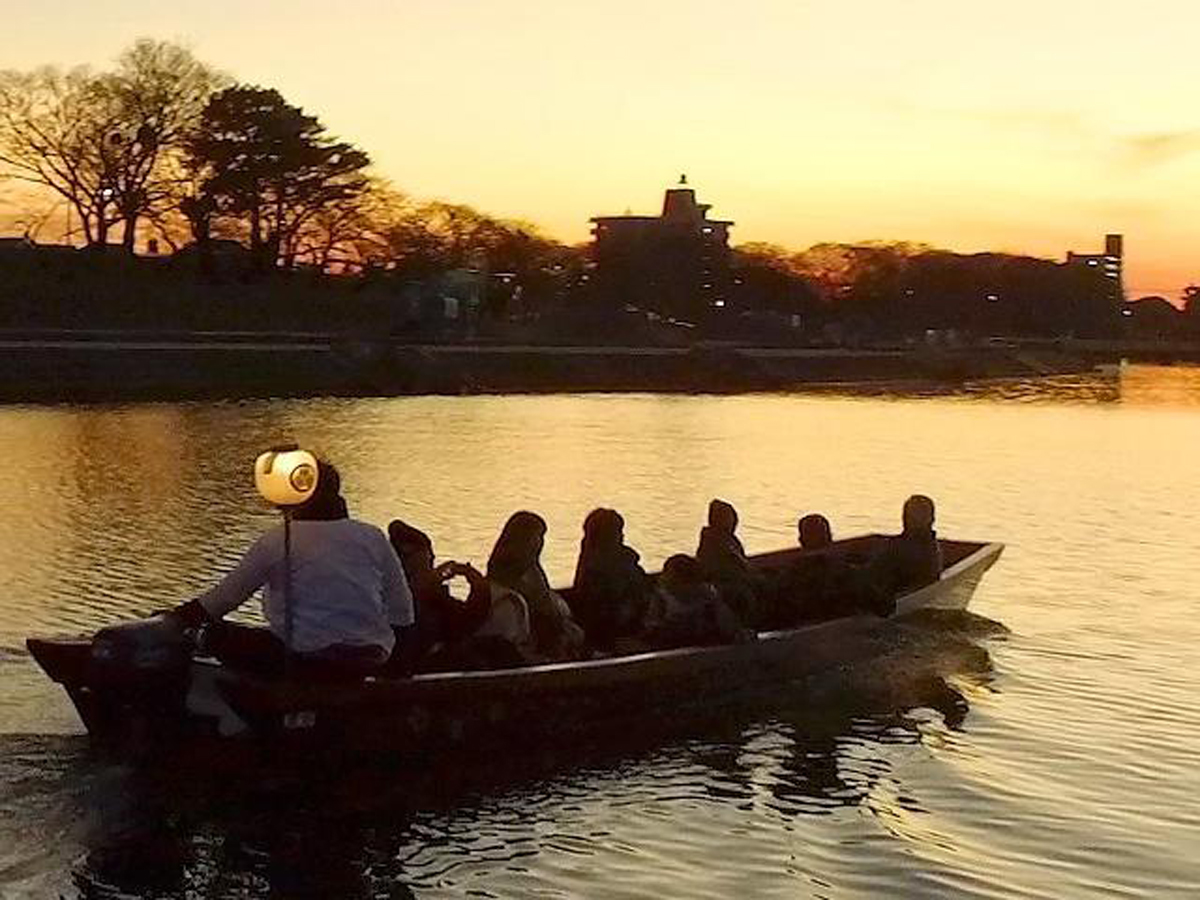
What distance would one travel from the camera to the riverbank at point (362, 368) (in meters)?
73.4

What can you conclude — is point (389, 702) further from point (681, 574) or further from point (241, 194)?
point (241, 194)

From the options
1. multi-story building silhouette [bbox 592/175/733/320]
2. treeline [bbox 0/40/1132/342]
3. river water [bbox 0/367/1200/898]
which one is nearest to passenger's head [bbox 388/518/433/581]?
river water [bbox 0/367/1200/898]

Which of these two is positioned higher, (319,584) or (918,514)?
(319,584)

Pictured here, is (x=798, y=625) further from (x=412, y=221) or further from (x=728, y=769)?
(x=412, y=221)

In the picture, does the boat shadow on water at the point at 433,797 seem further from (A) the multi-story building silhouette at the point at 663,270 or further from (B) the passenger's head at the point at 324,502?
(A) the multi-story building silhouette at the point at 663,270

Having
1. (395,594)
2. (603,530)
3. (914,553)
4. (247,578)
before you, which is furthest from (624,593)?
(914,553)

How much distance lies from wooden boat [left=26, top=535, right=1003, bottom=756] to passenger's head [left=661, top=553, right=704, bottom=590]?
2.09 feet

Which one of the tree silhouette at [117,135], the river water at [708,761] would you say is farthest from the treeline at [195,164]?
the river water at [708,761]

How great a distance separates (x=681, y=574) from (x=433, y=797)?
3627 mm

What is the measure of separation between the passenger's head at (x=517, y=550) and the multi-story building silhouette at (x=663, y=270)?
13257 centimetres

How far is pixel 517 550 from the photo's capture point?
14344 millimetres

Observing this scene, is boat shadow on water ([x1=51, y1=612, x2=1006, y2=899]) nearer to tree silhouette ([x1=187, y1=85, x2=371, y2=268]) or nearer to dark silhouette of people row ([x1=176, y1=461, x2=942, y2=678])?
dark silhouette of people row ([x1=176, y1=461, x2=942, y2=678])

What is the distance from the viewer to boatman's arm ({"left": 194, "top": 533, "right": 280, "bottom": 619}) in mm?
11867

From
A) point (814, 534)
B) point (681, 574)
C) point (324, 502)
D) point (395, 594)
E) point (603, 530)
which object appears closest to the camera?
point (324, 502)
